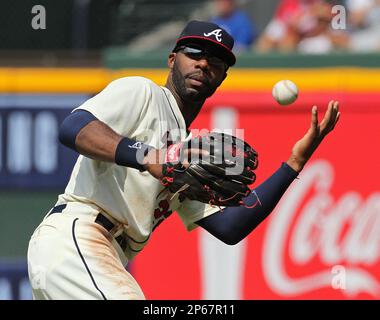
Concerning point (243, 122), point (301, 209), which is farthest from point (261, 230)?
point (243, 122)

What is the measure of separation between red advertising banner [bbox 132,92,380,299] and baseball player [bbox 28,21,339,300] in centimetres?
Answer: 306

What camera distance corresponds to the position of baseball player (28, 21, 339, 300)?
3682mm

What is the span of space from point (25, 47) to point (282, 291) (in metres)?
2.86

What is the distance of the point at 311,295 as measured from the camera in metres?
7.29

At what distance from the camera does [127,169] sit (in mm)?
3896

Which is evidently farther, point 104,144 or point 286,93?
point 286,93

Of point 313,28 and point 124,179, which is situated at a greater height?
point 313,28

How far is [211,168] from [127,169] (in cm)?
42

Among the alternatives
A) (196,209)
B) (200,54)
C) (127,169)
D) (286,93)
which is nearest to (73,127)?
(127,169)

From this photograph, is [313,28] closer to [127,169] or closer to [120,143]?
[127,169]

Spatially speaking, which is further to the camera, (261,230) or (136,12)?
A: (136,12)

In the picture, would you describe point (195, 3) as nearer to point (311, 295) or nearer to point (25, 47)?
point (25, 47)

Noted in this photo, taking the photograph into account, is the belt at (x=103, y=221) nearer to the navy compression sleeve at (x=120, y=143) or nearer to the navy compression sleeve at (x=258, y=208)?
the navy compression sleeve at (x=120, y=143)

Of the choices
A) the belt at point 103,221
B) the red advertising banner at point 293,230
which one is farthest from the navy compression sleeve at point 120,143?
the red advertising banner at point 293,230
